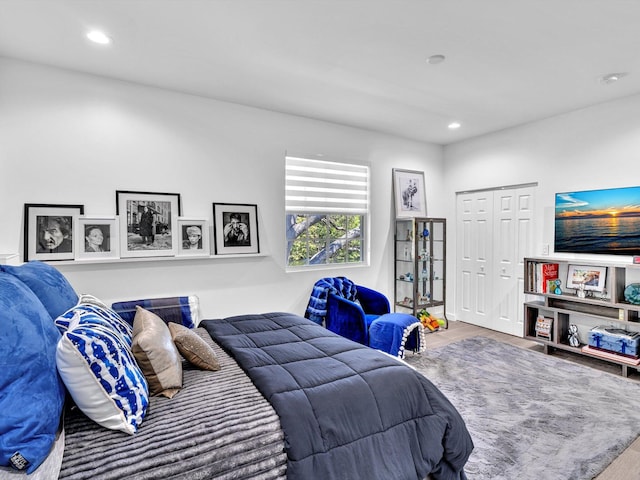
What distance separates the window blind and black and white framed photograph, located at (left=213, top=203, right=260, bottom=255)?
20.8 inches

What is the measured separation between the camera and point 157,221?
328 cm

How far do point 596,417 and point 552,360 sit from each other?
123cm

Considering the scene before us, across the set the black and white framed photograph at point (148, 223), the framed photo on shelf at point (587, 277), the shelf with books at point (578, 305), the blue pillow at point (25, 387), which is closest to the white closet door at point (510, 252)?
the shelf with books at point (578, 305)

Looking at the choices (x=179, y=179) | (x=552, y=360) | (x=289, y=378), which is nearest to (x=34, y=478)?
(x=289, y=378)

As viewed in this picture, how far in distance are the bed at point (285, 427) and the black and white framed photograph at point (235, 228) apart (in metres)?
1.68

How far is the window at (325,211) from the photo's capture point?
13.7 ft

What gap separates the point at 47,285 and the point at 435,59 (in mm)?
3019

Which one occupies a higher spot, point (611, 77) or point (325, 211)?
point (611, 77)

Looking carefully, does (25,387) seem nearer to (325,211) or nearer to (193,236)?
(193,236)

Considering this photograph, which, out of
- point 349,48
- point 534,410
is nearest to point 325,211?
point 349,48

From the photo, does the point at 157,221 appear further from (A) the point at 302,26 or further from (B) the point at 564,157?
(B) the point at 564,157

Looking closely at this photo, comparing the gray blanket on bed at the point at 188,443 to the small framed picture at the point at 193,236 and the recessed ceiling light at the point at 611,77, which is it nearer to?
the small framed picture at the point at 193,236

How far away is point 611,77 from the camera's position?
309cm

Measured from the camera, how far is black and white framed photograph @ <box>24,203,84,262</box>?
2.79 metres
